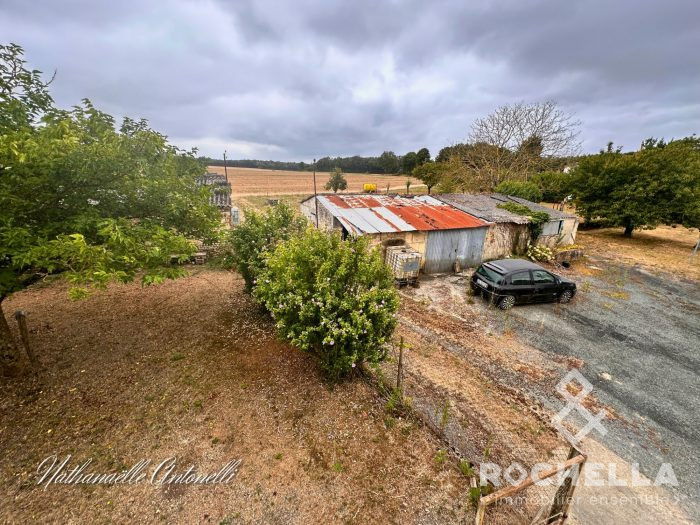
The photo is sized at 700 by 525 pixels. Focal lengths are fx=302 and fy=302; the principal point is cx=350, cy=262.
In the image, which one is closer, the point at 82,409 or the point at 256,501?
the point at 256,501

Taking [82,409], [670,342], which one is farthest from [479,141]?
[82,409]

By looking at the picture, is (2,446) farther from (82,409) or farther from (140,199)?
(140,199)

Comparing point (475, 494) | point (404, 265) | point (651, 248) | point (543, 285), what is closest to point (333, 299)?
point (475, 494)

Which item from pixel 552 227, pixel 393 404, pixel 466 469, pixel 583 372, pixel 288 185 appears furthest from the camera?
pixel 288 185

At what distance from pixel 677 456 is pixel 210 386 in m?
9.88

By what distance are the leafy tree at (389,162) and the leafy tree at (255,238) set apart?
84.4 metres

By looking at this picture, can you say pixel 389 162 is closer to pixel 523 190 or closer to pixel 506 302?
pixel 523 190

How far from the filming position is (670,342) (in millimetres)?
10039

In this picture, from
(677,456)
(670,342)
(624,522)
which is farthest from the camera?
(670,342)

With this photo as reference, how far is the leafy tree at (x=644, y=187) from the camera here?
1989cm

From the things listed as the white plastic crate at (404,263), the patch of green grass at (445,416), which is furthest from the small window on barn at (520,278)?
the patch of green grass at (445,416)

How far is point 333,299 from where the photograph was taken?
243 inches

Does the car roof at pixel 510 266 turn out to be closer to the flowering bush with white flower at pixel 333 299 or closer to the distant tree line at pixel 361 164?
the flowering bush with white flower at pixel 333 299

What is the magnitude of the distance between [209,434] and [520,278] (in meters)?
11.4
